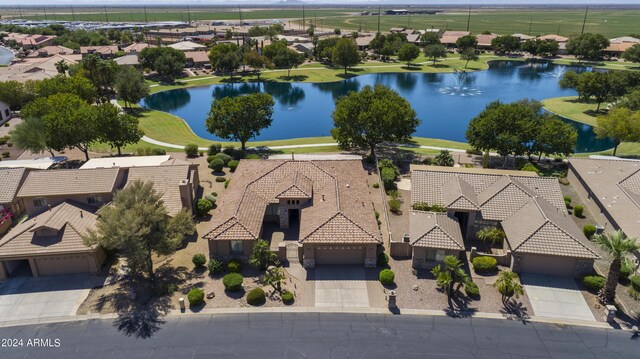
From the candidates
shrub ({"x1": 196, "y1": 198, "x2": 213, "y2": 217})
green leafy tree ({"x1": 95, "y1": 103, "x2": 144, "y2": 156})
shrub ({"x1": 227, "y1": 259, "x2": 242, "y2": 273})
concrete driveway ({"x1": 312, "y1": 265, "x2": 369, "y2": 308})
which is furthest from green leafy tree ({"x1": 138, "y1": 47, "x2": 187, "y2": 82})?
concrete driveway ({"x1": 312, "y1": 265, "x2": 369, "y2": 308})

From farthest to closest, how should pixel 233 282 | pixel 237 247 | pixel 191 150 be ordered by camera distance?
pixel 191 150 < pixel 237 247 < pixel 233 282

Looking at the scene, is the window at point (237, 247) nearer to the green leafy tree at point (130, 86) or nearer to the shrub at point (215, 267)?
the shrub at point (215, 267)

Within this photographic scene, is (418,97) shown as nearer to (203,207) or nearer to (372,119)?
(372,119)

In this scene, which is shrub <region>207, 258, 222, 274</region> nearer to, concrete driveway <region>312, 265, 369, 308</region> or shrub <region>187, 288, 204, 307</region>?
shrub <region>187, 288, 204, 307</region>

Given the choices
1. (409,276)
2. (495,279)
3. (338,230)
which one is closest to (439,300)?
(409,276)

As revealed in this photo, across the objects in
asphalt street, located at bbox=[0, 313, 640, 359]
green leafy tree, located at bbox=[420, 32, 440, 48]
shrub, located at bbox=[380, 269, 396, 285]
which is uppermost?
green leafy tree, located at bbox=[420, 32, 440, 48]

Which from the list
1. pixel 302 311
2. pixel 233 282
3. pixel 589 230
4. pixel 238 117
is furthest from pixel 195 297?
pixel 589 230

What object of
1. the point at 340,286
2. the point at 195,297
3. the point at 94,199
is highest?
the point at 94,199
